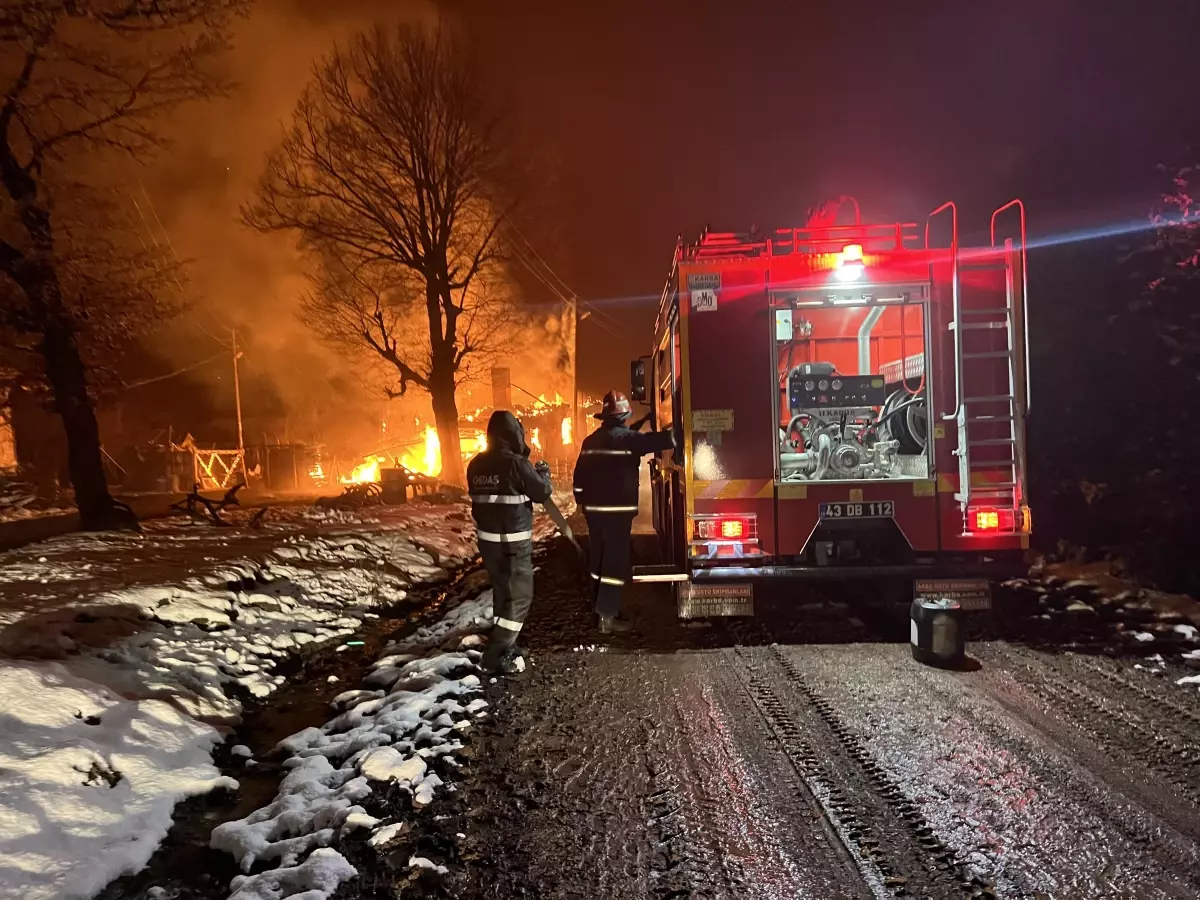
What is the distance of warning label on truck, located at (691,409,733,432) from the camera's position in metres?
5.62

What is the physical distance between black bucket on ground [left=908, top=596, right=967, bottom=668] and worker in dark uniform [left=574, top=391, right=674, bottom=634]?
2.26 m

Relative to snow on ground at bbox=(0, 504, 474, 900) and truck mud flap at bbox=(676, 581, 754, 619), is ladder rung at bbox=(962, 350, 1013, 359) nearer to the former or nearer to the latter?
truck mud flap at bbox=(676, 581, 754, 619)

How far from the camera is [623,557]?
6215mm

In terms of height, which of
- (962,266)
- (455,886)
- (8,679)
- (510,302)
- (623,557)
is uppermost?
(510,302)

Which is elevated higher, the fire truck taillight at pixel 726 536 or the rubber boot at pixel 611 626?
the fire truck taillight at pixel 726 536

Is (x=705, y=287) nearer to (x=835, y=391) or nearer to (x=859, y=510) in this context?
(x=835, y=391)

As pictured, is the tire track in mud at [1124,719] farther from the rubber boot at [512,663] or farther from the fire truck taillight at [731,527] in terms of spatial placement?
the rubber boot at [512,663]

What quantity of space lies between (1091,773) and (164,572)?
7700 mm

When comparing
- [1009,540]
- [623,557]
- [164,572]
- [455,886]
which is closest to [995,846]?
[455,886]

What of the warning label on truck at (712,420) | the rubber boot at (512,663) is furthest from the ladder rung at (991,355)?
the rubber boot at (512,663)

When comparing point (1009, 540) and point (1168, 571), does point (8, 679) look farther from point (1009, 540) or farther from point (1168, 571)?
point (1168, 571)

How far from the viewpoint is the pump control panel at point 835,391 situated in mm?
6094

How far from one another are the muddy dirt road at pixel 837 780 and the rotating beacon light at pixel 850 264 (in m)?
2.77

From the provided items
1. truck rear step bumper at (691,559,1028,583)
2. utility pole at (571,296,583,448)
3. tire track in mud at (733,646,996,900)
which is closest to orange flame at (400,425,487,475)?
utility pole at (571,296,583,448)
